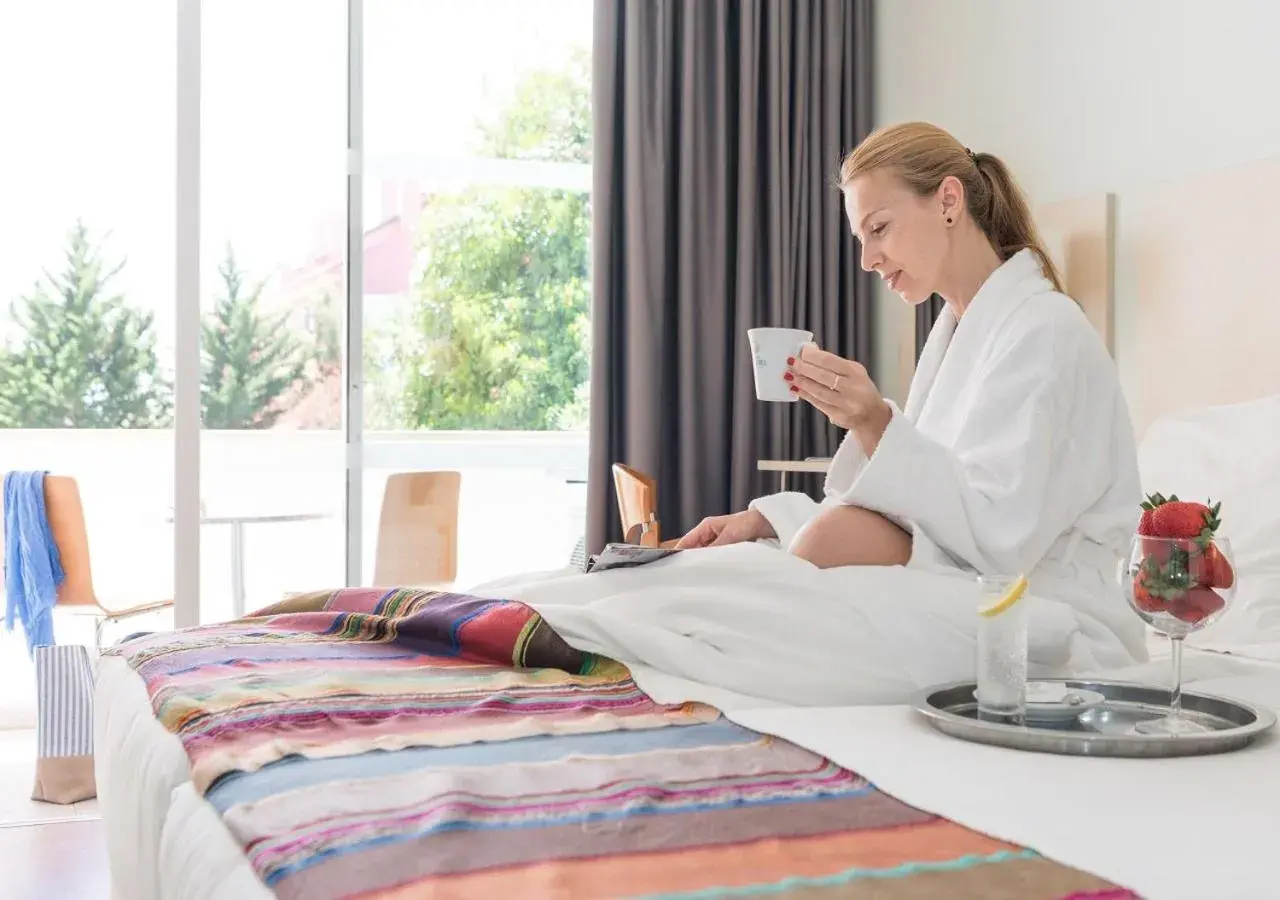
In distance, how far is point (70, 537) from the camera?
3.92m

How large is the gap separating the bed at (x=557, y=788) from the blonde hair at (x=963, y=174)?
0.82 m

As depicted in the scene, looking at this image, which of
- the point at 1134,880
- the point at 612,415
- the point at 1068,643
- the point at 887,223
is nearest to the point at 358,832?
the point at 1134,880

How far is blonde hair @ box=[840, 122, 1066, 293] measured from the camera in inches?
87.8

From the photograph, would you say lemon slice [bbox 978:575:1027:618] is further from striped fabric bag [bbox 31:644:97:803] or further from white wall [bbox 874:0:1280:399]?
striped fabric bag [bbox 31:644:97:803]

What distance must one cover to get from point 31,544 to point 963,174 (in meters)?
2.89

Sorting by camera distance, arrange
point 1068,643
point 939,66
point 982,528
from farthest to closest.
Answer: point 939,66
point 982,528
point 1068,643

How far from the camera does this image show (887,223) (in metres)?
2.26

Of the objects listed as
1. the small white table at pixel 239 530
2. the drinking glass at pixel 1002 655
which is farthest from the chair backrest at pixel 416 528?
the drinking glass at pixel 1002 655

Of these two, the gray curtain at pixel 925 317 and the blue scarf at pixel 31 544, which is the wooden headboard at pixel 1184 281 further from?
the blue scarf at pixel 31 544

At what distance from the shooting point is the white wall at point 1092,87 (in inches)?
113

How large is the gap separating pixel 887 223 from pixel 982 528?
27.0 inches

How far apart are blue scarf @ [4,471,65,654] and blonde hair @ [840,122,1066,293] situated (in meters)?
2.67

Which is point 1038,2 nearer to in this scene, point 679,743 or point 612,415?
point 612,415

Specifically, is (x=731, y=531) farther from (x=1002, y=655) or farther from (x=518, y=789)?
(x=518, y=789)
